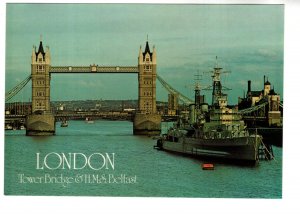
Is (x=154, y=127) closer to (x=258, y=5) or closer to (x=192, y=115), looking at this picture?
(x=192, y=115)

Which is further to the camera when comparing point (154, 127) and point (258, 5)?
point (154, 127)

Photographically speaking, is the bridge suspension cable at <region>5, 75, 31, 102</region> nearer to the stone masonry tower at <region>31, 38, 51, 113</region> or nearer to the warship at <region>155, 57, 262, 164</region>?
the stone masonry tower at <region>31, 38, 51, 113</region>

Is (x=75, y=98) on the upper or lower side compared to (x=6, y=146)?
upper

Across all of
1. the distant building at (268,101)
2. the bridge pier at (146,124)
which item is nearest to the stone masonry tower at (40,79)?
the bridge pier at (146,124)

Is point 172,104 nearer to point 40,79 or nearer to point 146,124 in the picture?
point 146,124

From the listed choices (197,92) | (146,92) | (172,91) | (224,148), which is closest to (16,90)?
(146,92)

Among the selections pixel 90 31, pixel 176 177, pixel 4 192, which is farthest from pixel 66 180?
pixel 90 31

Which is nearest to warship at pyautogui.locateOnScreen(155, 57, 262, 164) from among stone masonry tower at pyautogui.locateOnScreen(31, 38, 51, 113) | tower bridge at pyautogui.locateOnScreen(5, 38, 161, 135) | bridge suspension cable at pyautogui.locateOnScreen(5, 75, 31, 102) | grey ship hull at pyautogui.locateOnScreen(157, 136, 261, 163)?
grey ship hull at pyautogui.locateOnScreen(157, 136, 261, 163)

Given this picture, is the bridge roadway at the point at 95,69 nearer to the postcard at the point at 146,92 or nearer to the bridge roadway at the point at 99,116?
the postcard at the point at 146,92
